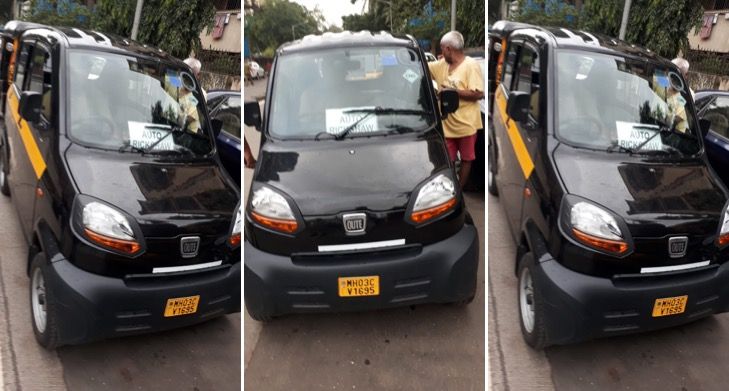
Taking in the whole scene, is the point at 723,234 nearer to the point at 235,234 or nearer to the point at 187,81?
the point at 235,234

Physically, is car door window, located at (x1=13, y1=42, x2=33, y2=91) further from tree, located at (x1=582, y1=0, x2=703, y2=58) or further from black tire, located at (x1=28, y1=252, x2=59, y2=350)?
tree, located at (x1=582, y1=0, x2=703, y2=58)

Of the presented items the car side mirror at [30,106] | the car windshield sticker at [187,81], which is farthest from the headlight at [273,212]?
the car side mirror at [30,106]

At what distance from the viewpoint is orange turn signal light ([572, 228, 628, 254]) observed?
262cm

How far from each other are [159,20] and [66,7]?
45 cm

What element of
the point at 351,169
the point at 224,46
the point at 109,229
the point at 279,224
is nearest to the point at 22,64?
the point at 109,229

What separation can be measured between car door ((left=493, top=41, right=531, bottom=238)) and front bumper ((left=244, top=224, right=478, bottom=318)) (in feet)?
0.67

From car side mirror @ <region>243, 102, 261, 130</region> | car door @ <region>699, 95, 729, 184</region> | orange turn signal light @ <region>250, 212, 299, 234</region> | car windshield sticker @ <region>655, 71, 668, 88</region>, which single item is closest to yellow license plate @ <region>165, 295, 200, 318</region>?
orange turn signal light @ <region>250, 212, 299, 234</region>

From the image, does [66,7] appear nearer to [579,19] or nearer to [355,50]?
[355,50]

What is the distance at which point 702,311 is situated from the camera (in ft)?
9.20

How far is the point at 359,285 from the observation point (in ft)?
8.96

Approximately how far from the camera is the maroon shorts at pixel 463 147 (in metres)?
2.93

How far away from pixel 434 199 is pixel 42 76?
2081 millimetres

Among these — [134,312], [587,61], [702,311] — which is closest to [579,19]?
[587,61]

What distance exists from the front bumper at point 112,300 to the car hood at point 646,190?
1653 mm
